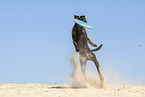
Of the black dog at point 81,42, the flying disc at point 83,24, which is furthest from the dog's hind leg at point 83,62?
the flying disc at point 83,24

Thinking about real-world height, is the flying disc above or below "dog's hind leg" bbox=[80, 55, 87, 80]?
above

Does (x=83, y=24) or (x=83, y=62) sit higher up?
(x=83, y=24)

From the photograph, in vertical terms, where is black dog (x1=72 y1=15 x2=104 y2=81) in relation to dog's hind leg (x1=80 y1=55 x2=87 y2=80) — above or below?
above

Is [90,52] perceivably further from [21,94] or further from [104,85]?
[21,94]

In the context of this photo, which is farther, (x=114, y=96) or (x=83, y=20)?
(x=83, y=20)

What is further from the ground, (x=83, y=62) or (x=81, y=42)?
(x=81, y=42)

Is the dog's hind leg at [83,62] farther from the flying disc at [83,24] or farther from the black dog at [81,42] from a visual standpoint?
the flying disc at [83,24]

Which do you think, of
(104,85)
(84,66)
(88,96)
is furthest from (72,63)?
(88,96)

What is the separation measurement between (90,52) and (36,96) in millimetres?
4876

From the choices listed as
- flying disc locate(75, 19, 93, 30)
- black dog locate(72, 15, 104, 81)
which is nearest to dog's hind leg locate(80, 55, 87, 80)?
black dog locate(72, 15, 104, 81)

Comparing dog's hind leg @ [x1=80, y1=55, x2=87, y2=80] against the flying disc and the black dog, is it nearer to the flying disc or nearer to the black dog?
the black dog

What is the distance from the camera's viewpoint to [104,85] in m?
17.4

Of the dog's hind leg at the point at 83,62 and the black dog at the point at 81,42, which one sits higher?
the black dog at the point at 81,42

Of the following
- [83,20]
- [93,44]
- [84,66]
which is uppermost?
[83,20]
